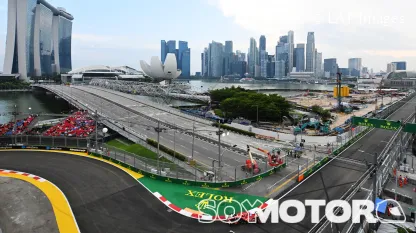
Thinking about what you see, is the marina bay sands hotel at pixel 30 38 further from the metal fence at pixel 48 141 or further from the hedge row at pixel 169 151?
the hedge row at pixel 169 151

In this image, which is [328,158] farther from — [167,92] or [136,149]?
[167,92]

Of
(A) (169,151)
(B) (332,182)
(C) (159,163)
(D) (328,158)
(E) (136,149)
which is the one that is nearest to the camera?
(B) (332,182)

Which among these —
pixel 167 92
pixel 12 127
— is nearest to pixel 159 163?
pixel 12 127

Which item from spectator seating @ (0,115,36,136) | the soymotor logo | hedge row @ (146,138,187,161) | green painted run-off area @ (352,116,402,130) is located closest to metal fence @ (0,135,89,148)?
spectator seating @ (0,115,36,136)

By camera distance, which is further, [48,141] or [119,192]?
[48,141]

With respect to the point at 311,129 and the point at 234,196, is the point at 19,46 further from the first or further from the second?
the point at 234,196

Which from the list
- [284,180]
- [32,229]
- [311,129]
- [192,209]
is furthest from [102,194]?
[311,129]

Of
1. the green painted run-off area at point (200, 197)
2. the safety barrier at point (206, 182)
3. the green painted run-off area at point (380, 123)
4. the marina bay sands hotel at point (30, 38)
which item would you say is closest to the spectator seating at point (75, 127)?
the safety barrier at point (206, 182)

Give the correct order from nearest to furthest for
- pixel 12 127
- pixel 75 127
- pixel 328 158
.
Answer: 1. pixel 328 158
2. pixel 12 127
3. pixel 75 127
